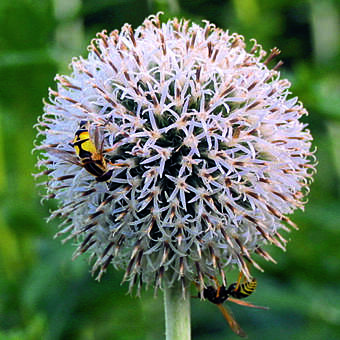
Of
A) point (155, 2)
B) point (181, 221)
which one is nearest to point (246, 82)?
point (181, 221)

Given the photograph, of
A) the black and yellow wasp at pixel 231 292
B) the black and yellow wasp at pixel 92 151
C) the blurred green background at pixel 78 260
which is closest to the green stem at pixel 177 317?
the black and yellow wasp at pixel 231 292

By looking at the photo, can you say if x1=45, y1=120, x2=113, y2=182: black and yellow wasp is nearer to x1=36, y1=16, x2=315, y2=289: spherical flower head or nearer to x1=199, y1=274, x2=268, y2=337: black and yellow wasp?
x1=36, y1=16, x2=315, y2=289: spherical flower head

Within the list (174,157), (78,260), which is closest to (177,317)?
(174,157)

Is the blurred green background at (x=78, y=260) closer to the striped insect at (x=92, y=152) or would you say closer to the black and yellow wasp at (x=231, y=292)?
the black and yellow wasp at (x=231, y=292)

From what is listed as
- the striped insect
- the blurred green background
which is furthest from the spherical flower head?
the blurred green background

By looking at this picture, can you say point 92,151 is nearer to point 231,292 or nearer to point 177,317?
point 177,317
